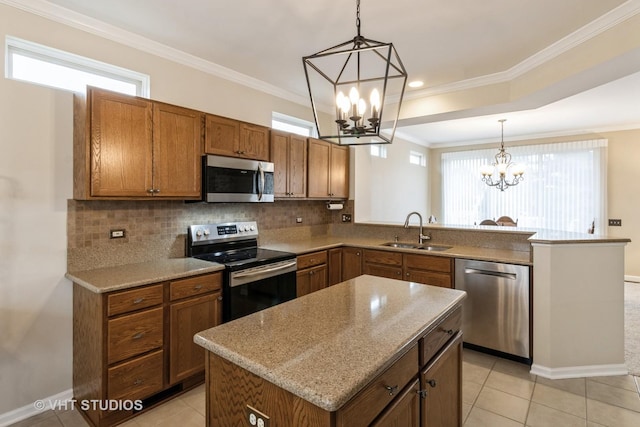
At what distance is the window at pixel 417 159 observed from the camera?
7.08m

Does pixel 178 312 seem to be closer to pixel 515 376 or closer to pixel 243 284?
pixel 243 284

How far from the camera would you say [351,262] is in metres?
4.05

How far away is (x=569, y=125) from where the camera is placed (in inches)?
229

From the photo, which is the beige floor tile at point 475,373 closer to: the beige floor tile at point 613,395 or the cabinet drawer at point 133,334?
the beige floor tile at point 613,395

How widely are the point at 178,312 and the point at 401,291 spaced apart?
1.62m

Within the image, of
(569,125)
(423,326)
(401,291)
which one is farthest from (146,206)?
(569,125)

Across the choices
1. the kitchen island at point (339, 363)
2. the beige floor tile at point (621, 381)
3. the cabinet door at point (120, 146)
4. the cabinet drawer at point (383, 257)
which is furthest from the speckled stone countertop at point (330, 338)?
the beige floor tile at point (621, 381)

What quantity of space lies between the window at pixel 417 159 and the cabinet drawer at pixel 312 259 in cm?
403

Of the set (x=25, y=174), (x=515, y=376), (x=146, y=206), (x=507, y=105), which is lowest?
(x=515, y=376)

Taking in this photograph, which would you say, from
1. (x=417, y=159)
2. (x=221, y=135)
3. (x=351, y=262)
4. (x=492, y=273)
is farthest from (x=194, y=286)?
(x=417, y=159)

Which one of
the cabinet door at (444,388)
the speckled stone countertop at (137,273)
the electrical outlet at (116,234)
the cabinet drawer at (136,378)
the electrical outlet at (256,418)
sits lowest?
the cabinet drawer at (136,378)

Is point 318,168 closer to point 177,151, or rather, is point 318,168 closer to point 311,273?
point 311,273

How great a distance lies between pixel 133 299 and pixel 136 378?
549 millimetres

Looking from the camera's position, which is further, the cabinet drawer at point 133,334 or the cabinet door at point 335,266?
the cabinet door at point 335,266
